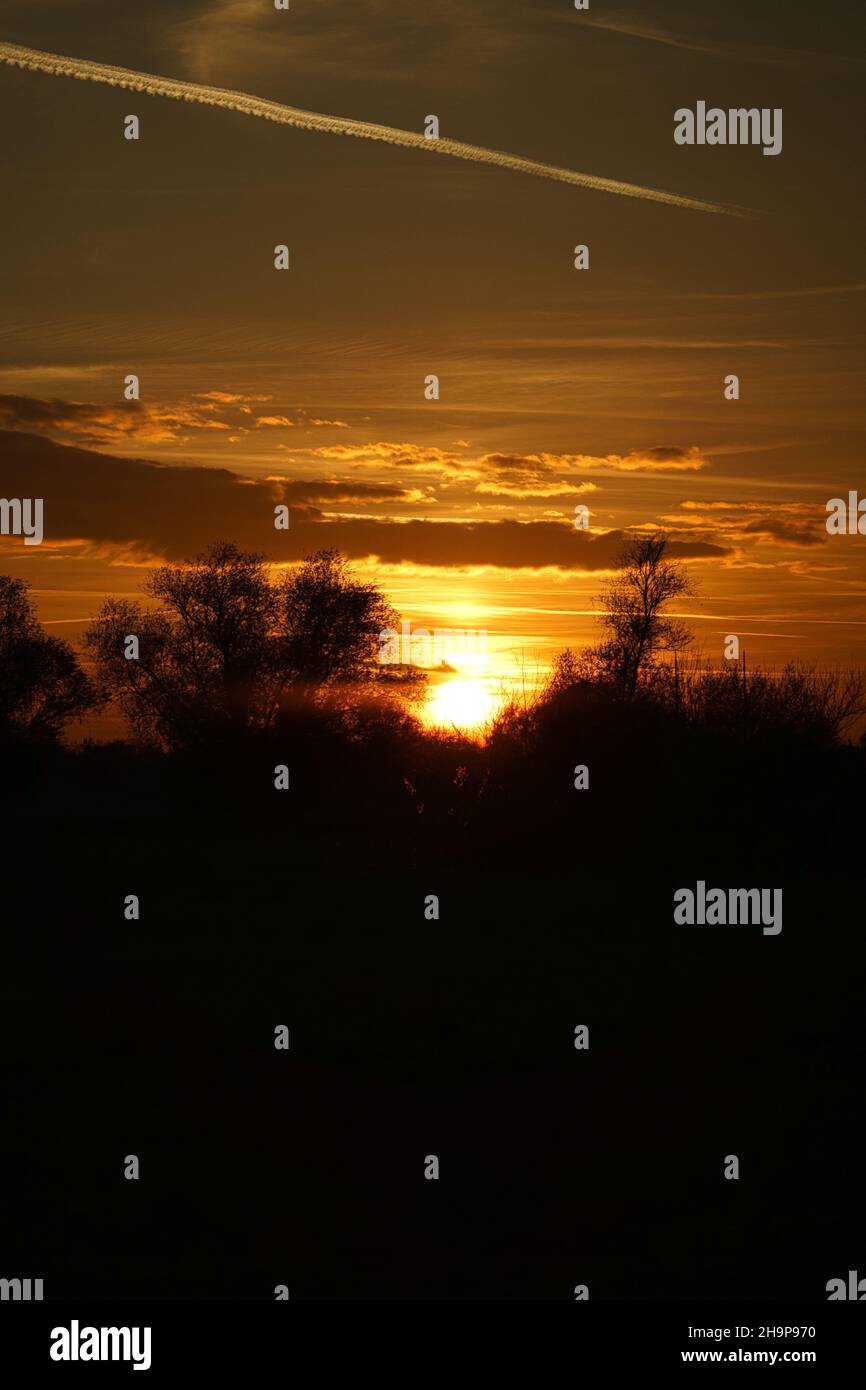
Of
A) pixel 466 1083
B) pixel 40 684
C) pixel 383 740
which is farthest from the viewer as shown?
pixel 40 684

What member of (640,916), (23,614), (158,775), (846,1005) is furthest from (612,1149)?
(23,614)

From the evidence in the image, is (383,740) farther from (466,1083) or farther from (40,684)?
(466,1083)

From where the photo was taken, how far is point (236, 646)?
7075 centimetres

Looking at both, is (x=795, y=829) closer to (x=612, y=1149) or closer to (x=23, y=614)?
(x=612, y=1149)

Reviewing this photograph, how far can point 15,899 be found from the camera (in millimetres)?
42844

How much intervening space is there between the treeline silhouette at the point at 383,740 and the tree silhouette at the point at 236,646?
0.35 feet

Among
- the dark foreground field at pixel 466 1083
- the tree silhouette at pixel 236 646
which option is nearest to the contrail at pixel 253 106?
the dark foreground field at pixel 466 1083

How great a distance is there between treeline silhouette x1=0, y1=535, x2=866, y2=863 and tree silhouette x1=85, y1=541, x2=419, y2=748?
0.35 feet

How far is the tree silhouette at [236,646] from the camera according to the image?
68250 mm

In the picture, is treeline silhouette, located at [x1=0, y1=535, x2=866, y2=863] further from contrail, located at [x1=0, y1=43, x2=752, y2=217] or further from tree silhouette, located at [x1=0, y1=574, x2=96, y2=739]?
contrail, located at [x1=0, y1=43, x2=752, y2=217]

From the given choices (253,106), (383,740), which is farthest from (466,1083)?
(383,740)

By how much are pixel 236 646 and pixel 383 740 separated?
1133cm

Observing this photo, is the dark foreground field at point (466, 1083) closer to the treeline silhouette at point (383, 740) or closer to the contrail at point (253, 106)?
the treeline silhouette at point (383, 740)

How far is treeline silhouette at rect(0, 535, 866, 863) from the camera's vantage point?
4219 cm
